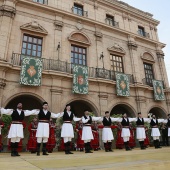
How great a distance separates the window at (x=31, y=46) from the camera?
34.8ft

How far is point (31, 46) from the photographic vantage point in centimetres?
1086

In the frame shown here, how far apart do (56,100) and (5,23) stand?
5.64 m

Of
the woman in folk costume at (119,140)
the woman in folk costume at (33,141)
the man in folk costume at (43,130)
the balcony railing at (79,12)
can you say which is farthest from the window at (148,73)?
the man in folk costume at (43,130)

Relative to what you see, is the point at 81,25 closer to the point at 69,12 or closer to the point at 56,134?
the point at 69,12

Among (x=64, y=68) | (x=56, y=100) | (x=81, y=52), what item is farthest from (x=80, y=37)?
(x=56, y=100)

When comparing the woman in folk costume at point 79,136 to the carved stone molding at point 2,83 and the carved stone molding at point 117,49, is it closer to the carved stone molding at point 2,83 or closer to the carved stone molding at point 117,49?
the carved stone molding at point 2,83

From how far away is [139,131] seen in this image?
8242mm

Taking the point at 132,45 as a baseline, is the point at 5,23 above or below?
below

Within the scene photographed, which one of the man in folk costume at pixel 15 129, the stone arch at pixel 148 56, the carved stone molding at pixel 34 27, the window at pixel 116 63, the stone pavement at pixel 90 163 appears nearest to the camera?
the stone pavement at pixel 90 163

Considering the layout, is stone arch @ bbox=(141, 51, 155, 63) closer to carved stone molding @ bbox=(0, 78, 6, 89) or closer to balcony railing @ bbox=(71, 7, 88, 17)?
balcony railing @ bbox=(71, 7, 88, 17)

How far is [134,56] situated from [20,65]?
374 inches

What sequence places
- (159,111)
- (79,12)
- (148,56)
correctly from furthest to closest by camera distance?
(148,56)
(159,111)
(79,12)

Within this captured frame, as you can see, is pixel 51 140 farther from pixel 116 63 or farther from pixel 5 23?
pixel 116 63

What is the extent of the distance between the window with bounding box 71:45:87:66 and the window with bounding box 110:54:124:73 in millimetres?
2525
